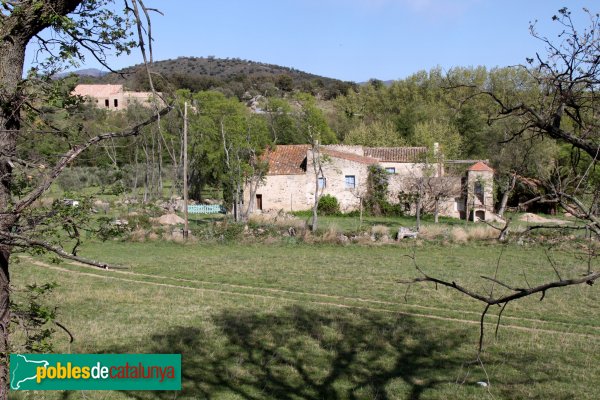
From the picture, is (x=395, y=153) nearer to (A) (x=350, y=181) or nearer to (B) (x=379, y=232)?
(A) (x=350, y=181)

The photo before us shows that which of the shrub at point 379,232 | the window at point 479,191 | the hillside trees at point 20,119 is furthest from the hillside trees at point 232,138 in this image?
the hillside trees at point 20,119

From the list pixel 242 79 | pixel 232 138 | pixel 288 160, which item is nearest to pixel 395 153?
pixel 288 160

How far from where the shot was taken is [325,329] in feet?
35.7

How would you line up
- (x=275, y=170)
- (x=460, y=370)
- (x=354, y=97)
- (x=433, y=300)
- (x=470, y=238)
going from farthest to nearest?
1. (x=354, y=97)
2. (x=275, y=170)
3. (x=470, y=238)
4. (x=433, y=300)
5. (x=460, y=370)

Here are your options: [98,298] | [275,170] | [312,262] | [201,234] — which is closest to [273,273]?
[312,262]

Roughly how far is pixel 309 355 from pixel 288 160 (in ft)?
114

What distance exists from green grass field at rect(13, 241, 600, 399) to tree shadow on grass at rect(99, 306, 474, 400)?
0.03 m

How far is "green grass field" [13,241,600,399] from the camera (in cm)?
784

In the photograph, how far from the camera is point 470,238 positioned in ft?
85.7

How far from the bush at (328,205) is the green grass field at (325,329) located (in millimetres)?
20862

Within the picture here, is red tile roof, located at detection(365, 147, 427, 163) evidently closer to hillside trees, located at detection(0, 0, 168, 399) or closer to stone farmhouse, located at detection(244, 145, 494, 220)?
stone farmhouse, located at detection(244, 145, 494, 220)

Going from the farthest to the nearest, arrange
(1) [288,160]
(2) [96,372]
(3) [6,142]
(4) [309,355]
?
1. (1) [288,160]
2. (4) [309,355]
3. (2) [96,372]
4. (3) [6,142]

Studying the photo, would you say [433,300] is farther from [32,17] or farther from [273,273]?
[32,17]

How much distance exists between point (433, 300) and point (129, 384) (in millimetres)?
8579
